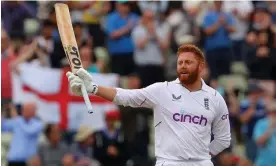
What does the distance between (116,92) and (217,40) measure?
8.73 m

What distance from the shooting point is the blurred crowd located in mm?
16250

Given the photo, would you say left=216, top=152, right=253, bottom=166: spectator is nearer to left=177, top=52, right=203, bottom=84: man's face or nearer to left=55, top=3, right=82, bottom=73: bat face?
left=177, top=52, right=203, bottom=84: man's face

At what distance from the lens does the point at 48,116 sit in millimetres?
17422

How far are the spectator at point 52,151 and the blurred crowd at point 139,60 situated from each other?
18 mm

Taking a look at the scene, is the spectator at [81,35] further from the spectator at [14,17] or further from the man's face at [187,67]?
the man's face at [187,67]

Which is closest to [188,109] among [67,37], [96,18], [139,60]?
[67,37]

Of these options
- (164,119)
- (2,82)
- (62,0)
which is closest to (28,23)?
(62,0)

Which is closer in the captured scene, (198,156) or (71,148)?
(198,156)

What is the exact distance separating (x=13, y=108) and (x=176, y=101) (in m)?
6.61

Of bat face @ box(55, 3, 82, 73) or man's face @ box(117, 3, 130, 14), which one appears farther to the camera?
man's face @ box(117, 3, 130, 14)

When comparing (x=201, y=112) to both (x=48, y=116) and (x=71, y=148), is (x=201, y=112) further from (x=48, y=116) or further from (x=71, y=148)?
(x=48, y=116)

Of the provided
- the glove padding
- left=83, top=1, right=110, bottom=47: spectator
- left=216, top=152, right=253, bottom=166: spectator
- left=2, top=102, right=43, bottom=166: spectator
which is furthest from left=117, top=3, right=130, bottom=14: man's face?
the glove padding

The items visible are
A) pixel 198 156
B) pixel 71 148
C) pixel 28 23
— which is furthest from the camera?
pixel 28 23

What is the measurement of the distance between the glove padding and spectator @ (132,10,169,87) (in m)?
7.99
